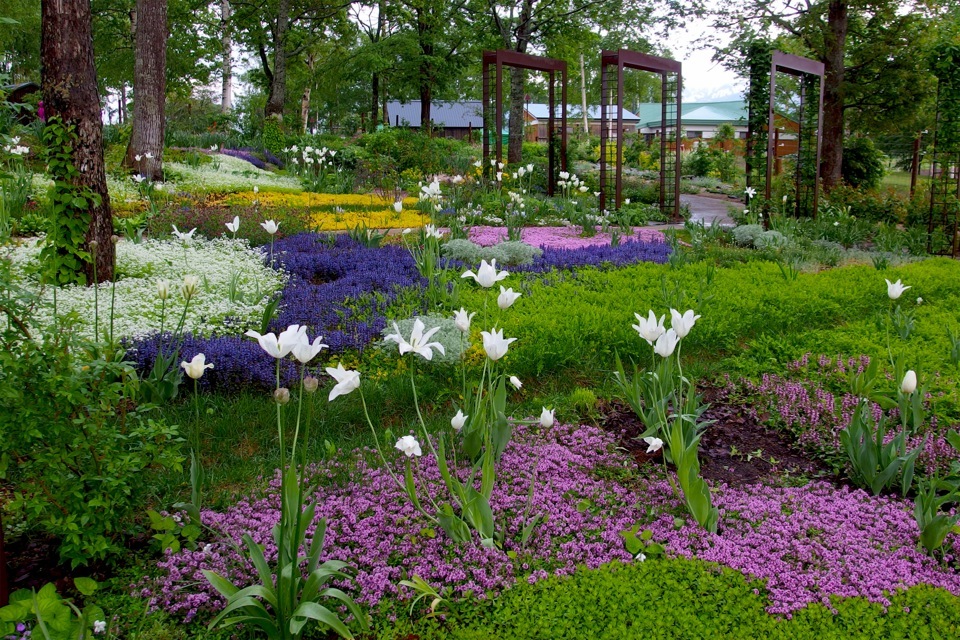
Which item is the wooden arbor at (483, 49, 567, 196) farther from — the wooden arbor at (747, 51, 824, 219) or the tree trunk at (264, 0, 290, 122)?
the tree trunk at (264, 0, 290, 122)

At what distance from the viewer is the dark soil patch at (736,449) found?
10.6 feet

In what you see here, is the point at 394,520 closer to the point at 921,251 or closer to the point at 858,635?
the point at 858,635

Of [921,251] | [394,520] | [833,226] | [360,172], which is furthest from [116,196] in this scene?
[921,251]

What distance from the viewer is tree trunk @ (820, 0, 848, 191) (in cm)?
1553

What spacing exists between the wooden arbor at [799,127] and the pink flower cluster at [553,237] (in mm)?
2901

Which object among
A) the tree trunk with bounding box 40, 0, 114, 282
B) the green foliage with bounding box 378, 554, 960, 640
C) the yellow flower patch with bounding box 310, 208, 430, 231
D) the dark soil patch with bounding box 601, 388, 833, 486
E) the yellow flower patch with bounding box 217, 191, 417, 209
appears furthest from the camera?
the yellow flower patch with bounding box 217, 191, 417, 209

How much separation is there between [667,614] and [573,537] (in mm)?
485

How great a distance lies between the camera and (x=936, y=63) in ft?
32.8

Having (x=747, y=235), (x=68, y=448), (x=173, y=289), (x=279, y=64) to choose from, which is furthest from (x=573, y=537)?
(x=279, y=64)


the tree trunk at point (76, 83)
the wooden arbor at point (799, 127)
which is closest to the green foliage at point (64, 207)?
the tree trunk at point (76, 83)

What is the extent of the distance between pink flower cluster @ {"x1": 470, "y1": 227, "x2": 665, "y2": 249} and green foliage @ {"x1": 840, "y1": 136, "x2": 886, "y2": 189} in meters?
10.3

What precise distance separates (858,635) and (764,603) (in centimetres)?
27

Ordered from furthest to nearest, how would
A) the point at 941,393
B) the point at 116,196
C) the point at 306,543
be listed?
the point at 116,196 → the point at 941,393 → the point at 306,543

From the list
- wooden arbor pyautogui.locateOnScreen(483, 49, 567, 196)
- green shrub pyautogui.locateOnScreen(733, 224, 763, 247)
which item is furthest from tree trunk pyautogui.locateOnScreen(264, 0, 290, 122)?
green shrub pyautogui.locateOnScreen(733, 224, 763, 247)
